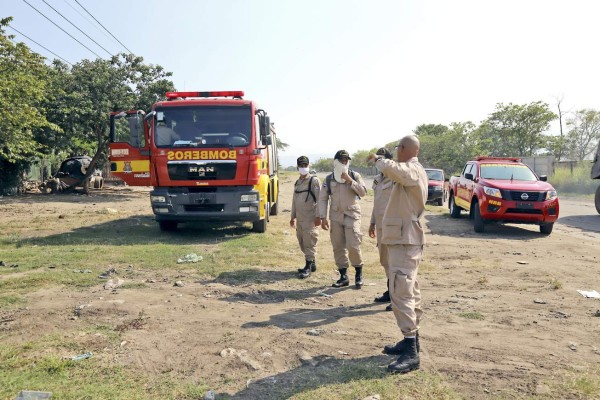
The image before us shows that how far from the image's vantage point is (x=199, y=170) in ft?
32.8

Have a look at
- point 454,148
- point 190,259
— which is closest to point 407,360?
point 190,259

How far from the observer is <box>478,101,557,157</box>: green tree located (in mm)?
34906

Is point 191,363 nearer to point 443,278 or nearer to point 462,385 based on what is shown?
point 462,385

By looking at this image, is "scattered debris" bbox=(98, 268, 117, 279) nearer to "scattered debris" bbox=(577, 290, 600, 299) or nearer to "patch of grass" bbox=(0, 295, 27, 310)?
"patch of grass" bbox=(0, 295, 27, 310)

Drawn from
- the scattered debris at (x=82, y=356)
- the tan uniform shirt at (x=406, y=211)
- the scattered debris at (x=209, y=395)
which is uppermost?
the tan uniform shirt at (x=406, y=211)

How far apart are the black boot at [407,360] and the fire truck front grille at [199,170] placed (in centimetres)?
669

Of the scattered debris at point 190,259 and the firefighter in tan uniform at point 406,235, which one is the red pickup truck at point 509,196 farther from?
the firefighter in tan uniform at point 406,235

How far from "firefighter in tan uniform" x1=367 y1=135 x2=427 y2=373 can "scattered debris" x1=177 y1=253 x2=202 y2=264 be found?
480 centimetres

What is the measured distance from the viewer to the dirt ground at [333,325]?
3920 millimetres

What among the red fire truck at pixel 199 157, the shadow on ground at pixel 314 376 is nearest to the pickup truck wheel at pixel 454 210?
the red fire truck at pixel 199 157

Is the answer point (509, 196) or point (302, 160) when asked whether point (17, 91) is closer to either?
point (302, 160)

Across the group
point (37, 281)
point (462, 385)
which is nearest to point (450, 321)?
point (462, 385)

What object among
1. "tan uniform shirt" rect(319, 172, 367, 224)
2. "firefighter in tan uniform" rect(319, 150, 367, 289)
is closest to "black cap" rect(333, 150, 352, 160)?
"firefighter in tan uniform" rect(319, 150, 367, 289)

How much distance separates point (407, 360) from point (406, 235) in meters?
Result: 0.96
